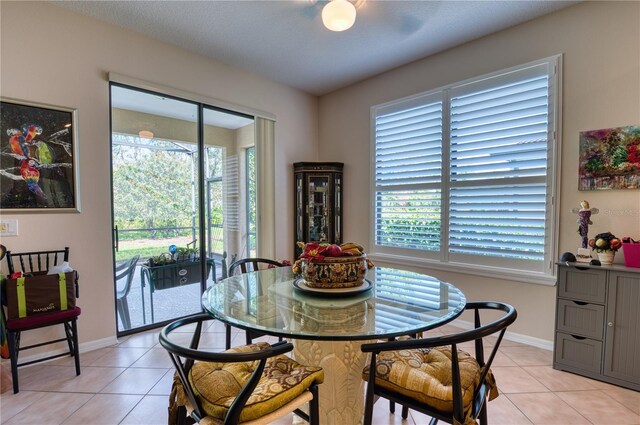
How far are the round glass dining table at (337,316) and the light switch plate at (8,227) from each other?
1736mm

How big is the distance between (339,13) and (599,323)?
2.76 meters

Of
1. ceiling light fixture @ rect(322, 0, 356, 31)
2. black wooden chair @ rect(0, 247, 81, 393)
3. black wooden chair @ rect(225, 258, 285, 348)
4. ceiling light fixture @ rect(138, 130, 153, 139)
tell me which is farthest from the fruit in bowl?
ceiling light fixture @ rect(138, 130, 153, 139)

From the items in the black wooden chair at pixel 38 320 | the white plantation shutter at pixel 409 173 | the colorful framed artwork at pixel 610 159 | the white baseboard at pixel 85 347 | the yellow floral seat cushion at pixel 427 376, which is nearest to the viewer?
the yellow floral seat cushion at pixel 427 376

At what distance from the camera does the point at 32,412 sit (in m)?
1.89

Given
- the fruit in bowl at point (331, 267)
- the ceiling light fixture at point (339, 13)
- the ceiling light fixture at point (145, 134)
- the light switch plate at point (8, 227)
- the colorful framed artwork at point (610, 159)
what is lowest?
the fruit in bowl at point (331, 267)

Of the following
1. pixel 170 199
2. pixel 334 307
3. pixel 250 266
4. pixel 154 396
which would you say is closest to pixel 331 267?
pixel 334 307

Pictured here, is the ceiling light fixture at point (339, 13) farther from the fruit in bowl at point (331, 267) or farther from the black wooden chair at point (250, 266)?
the black wooden chair at point (250, 266)

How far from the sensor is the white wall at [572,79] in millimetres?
2338

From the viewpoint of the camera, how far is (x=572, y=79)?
8.42 ft

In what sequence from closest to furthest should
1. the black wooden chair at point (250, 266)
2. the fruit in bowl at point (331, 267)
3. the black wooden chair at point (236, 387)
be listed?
1. the black wooden chair at point (236, 387)
2. the fruit in bowl at point (331, 267)
3. the black wooden chair at point (250, 266)

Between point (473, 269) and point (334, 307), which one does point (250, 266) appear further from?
point (334, 307)

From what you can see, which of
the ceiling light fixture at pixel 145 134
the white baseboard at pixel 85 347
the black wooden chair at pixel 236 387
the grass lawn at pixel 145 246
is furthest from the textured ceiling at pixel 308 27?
the white baseboard at pixel 85 347

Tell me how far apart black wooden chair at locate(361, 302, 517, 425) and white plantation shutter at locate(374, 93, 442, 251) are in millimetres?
2094

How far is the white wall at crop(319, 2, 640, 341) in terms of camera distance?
2.34m
